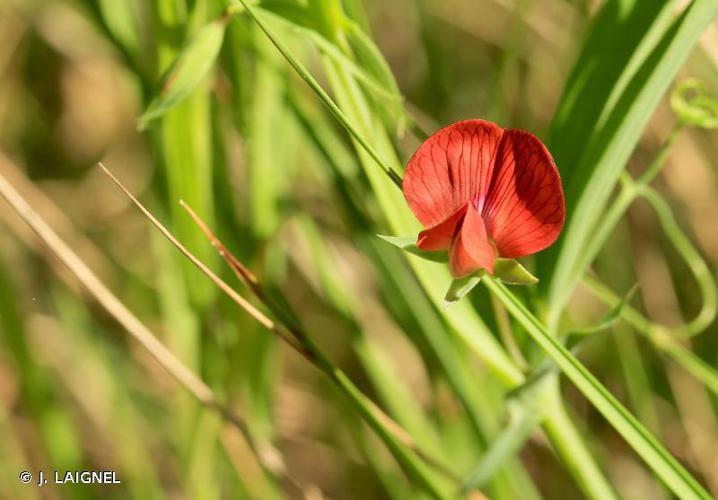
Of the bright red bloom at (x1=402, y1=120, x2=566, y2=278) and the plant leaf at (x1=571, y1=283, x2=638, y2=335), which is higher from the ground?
the bright red bloom at (x1=402, y1=120, x2=566, y2=278)

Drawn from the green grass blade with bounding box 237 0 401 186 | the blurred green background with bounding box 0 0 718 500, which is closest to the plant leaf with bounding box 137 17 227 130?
the blurred green background with bounding box 0 0 718 500

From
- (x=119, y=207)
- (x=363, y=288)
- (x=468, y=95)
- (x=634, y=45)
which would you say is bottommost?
(x=119, y=207)

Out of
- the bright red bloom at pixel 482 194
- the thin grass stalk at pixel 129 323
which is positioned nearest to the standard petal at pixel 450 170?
the bright red bloom at pixel 482 194

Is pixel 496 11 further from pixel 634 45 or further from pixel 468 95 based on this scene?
pixel 634 45

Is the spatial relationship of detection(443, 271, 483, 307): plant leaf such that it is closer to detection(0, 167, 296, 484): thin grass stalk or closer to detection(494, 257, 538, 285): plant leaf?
detection(494, 257, 538, 285): plant leaf

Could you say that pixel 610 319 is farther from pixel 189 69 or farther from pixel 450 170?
pixel 189 69

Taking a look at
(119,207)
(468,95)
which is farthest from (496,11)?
(119,207)

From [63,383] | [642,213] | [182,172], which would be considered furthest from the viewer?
[642,213]
